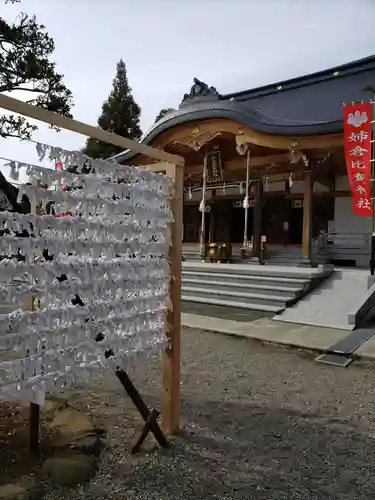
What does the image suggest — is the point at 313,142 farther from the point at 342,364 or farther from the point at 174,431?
the point at 174,431

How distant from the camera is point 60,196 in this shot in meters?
2.39

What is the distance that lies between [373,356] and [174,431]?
141 inches

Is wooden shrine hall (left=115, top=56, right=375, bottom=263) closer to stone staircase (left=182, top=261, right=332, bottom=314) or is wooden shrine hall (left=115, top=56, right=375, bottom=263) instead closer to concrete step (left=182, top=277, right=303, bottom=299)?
stone staircase (left=182, top=261, right=332, bottom=314)

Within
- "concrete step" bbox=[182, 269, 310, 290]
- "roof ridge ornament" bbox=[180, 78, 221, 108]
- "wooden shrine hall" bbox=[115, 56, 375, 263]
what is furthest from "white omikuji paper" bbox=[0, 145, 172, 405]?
"roof ridge ornament" bbox=[180, 78, 221, 108]

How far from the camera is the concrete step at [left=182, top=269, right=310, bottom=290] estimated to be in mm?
9633

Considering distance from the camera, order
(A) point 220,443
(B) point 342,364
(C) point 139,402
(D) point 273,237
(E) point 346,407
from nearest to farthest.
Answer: (C) point 139,402 → (A) point 220,443 → (E) point 346,407 → (B) point 342,364 → (D) point 273,237

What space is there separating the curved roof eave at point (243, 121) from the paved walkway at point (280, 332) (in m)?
4.96

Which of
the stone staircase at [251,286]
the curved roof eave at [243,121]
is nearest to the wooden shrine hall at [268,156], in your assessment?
the curved roof eave at [243,121]

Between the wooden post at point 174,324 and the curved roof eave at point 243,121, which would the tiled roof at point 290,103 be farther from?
the wooden post at point 174,324

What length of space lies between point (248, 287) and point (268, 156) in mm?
4914

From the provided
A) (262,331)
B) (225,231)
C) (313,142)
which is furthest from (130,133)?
(262,331)

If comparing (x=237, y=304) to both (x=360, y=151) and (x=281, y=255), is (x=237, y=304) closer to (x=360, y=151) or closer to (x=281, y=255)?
(x=360, y=151)

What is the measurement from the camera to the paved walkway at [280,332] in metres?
6.27

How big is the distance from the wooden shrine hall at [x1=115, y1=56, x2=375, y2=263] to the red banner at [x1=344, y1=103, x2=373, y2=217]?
40 centimetres
